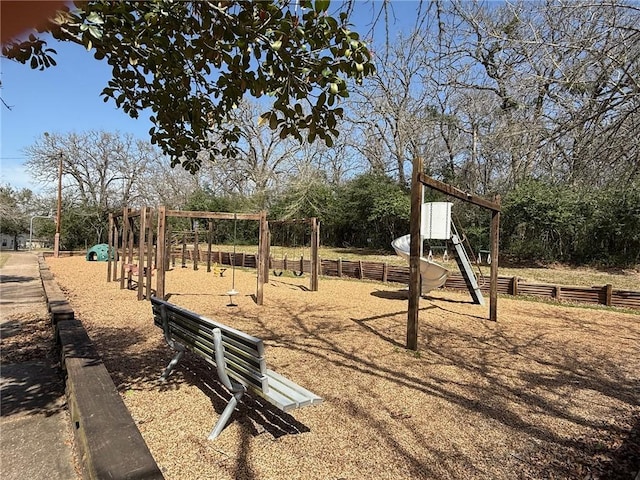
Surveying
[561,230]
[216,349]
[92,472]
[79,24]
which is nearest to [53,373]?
[216,349]

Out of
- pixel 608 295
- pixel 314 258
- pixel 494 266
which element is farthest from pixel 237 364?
pixel 608 295

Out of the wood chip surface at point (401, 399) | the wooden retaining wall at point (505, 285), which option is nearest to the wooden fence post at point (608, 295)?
the wooden retaining wall at point (505, 285)

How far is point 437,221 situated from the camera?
9.99 metres

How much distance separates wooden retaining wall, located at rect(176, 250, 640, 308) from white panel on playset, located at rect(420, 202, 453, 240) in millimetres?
3314

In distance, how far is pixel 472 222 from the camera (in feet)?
70.9

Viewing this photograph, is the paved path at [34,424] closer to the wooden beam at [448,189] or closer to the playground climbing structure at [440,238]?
the wooden beam at [448,189]

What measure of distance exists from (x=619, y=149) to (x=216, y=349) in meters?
4.66

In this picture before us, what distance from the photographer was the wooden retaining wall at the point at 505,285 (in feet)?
33.6

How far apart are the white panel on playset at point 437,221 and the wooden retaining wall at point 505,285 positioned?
3314 millimetres

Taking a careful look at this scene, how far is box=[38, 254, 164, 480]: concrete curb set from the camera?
1851 millimetres

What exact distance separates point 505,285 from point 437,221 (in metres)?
3.74

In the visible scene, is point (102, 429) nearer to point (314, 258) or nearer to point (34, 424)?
point (34, 424)

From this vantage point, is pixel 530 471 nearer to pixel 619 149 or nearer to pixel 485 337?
pixel 619 149

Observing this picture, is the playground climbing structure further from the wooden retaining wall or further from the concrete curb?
the concrete curb
